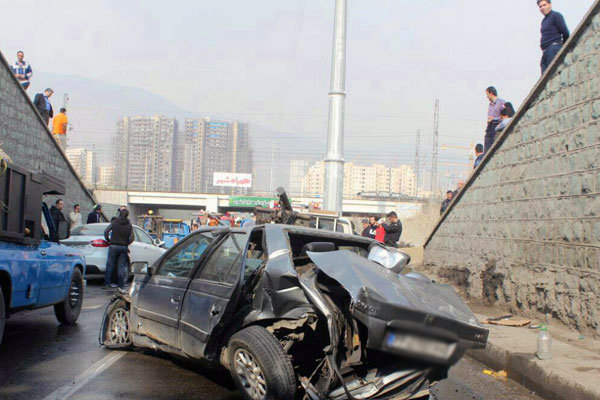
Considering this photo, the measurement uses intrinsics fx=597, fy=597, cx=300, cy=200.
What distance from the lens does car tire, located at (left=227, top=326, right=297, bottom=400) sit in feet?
14.1

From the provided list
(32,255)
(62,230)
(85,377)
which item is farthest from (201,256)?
(62,230)

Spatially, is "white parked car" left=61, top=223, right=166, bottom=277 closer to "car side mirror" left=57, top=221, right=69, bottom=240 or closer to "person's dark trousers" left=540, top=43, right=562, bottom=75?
"car side mirror" left=57, top=221, right=69, bottom=240

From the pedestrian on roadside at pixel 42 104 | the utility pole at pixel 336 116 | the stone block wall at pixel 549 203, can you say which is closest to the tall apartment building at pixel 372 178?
the pedestrian on roadside at pixel 42 104

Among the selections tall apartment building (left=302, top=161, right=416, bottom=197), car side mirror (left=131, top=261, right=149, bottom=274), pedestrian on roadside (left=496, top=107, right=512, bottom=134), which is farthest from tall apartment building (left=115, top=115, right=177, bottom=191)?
car side mirror (left=131, top=261, right=149, bottom=274)

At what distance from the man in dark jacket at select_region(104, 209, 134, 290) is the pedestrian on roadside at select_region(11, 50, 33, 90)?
318 inches

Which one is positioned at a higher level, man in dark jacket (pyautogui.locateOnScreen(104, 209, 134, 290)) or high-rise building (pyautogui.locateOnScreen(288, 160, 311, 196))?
high-rise building (pyautogui.locateOnScreen(288, 160, 311, 196))

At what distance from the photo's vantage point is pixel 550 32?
11.0 m

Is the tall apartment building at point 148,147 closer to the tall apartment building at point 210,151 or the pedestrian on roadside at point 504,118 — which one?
the tall apartment building at point 210,151

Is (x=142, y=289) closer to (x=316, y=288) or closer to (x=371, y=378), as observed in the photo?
(x=316, y=288)

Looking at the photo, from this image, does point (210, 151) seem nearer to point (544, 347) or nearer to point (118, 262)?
point (118, 262)

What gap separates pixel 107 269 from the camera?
Answer: 12898mm

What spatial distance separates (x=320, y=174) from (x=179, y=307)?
12231 centimetres

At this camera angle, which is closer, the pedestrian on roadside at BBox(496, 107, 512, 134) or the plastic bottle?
the plastic bottle

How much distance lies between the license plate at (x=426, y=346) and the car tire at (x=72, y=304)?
7264mm
